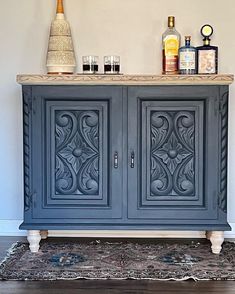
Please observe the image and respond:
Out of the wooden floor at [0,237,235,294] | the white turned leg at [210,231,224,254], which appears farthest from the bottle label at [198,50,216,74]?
the wooden floor at [0,237,235,294]

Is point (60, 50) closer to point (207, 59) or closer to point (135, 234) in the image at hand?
point (207, 59)

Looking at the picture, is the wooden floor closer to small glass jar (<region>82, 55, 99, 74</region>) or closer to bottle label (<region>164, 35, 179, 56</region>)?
small glass jar (<region>82, 55, 99, 74</region>)

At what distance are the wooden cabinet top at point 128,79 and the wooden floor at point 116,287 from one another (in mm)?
1041

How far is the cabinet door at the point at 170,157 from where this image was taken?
2.79 meters

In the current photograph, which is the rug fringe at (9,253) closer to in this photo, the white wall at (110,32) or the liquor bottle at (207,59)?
the white wall at (110,32)

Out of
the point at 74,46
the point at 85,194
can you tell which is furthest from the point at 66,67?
the point at 85,194

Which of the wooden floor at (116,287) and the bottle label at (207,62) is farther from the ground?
the bottle label at (207,62)

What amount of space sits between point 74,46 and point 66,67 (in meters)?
0.32

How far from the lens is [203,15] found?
10.5 ft

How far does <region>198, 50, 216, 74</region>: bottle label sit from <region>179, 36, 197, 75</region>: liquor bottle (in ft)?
0.10

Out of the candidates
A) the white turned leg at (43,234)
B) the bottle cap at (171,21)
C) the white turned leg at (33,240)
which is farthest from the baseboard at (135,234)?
the bottle cap at (171,21)

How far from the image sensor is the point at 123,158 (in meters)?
2.82

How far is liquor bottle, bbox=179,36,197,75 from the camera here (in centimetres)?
293

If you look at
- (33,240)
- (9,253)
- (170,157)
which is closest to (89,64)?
(170,157)
